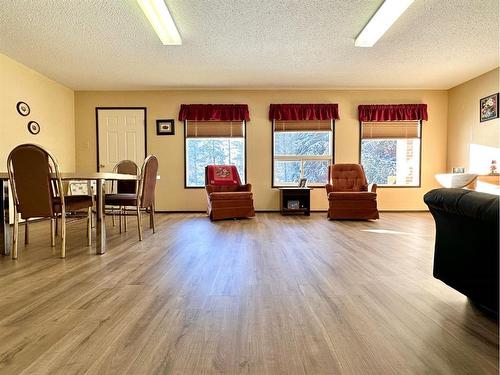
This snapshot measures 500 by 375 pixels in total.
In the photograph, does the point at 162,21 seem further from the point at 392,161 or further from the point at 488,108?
the point at 488,108

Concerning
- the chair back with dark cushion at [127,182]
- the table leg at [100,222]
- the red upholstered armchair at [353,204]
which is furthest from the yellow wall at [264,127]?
the table leg at [100,222]

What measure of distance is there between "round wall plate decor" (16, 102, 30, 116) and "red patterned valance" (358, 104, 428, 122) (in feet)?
19.4

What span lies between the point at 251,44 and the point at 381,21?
1.60m

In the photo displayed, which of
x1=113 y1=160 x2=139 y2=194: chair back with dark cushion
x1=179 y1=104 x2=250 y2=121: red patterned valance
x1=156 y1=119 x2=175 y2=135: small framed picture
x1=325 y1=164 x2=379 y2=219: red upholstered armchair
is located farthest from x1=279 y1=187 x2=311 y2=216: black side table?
x1=113 y1=160 x2=139 y2=194: chair back with dark cushion

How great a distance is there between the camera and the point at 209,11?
11.3ft

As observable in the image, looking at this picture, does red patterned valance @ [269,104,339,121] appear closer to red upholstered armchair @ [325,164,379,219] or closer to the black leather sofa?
red upholstered armchair @ [325,164,379,219]

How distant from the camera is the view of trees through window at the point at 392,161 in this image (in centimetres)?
662

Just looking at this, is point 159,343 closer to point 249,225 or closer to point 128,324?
point 128,324

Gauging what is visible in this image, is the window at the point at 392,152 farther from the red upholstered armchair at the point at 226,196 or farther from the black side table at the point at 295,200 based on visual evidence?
the red upholstered armchair at the point at 226,196

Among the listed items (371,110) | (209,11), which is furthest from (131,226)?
(371,110)

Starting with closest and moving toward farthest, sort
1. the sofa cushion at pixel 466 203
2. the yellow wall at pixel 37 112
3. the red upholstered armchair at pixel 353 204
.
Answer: the sofa cushion at pixel 466 203 → the yellow wall at pixel 37 112 → the red upholstered armchair at pixel 353 204

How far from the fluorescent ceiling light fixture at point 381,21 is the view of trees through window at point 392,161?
2.73 m

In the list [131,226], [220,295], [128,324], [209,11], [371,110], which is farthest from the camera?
[371,110]

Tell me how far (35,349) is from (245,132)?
5.65 meters
